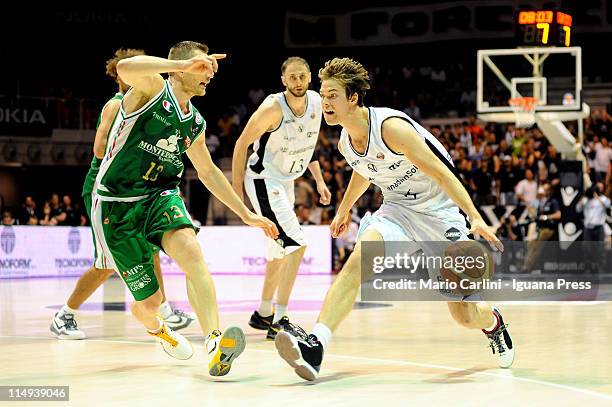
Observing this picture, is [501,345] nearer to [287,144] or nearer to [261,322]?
[261,322]

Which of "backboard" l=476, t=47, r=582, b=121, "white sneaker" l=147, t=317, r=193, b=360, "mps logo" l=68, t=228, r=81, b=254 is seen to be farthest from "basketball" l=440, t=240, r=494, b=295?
"mps logo" l=68, t=228, r=81, b=254

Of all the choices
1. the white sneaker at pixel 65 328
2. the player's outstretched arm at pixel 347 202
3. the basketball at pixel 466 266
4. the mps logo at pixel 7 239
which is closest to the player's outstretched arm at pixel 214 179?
the player's outstretched arm at pixel 347 202

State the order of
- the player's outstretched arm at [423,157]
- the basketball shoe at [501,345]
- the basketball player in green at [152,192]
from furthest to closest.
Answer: the basketball shoe at [501,345] < the basketball player in green at [152,192] < the player's outstretched arm at [423,157]

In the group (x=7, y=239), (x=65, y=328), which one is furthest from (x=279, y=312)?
(x=7, y=239)

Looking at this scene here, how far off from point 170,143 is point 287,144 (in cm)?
247

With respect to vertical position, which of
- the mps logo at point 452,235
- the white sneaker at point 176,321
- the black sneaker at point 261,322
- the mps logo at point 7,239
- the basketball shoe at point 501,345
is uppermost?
the mps logo at point 452,235

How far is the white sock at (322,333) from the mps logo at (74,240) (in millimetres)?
14442

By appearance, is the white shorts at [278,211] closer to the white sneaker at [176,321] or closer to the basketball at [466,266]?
the white sneaker at [176,321]

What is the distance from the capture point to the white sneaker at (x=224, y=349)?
5.21 metres

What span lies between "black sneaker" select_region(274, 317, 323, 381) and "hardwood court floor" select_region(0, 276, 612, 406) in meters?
0.10

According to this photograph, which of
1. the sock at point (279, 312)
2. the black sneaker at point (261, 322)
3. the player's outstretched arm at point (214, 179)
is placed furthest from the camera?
the black sneaker at point (261, 322)

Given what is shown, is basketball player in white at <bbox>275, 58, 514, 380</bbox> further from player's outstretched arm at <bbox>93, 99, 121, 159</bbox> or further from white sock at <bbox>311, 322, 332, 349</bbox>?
player's outstretched arm at <bbox>93, 99, 121, 159</bbox>

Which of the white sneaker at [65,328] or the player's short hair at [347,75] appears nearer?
the player's short hair at [347,75]

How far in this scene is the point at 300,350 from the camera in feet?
16.8
